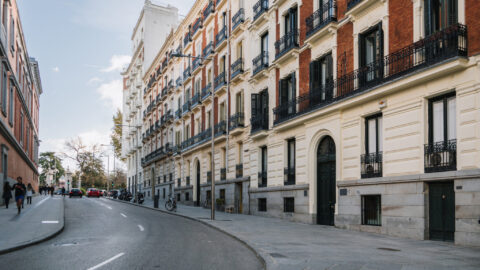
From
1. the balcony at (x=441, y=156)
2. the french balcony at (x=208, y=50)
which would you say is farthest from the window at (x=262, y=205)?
the french balcony at (x=208, y=50)

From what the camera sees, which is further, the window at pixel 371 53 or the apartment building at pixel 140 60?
the apartment building at pixel 140 60

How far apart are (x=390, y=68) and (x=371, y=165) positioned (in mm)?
3463

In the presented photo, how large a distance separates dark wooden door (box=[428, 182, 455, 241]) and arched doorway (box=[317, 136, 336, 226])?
209 inches

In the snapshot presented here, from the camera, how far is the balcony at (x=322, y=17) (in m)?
18.4

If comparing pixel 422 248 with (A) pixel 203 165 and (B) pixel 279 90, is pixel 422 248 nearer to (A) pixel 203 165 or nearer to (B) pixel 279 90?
(B) pixel 279 90

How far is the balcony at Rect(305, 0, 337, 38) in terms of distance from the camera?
18.4 m

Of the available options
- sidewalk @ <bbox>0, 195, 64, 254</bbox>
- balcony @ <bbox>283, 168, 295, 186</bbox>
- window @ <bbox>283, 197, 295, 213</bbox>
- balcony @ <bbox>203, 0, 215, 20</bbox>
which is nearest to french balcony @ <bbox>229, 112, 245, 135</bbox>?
balcony @ <bbox>283, 168, 295, 186</bbox>

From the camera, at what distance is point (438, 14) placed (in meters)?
13.6

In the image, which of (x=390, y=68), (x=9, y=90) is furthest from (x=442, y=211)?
(x=9, y=90)

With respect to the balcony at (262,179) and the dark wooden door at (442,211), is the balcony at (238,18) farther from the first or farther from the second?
the dark wooden door at (442,211)

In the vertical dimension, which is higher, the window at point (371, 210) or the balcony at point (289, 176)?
the balcony at point (289, 176)

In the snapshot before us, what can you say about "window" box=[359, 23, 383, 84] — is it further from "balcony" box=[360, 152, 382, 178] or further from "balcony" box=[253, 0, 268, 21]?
"balcony" box=[253, 0, 268, 21]

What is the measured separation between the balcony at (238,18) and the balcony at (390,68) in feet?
28.8

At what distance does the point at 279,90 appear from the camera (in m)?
22.9
